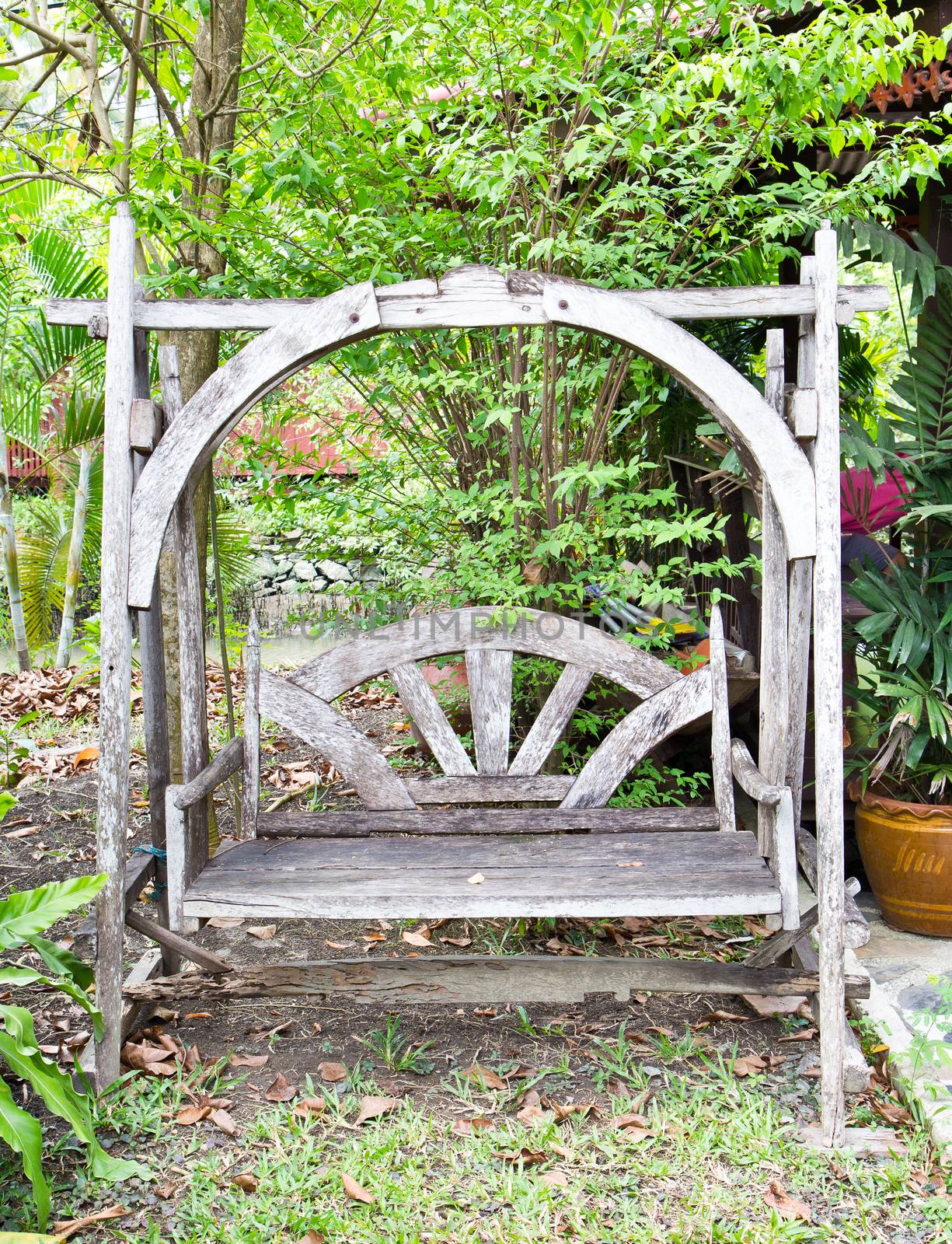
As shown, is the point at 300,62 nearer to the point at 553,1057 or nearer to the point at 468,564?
the point at 468,564

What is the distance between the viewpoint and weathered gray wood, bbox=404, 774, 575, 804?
3279 millimetres

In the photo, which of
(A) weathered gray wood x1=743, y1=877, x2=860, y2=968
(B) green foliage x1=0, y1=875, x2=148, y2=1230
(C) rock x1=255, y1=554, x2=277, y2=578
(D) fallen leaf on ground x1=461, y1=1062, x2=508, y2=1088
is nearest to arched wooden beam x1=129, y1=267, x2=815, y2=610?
(B) green foliage x1=0, y1=875, x2=148, y2=1230

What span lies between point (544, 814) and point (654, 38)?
248 cm

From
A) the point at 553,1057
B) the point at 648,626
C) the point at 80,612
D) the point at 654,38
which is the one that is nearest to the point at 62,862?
the point at 553,1057

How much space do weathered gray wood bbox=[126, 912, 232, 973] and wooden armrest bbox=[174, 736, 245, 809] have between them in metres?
0.33

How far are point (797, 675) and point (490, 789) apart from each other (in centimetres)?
103

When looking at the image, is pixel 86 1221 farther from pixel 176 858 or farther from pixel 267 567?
pixel 267 567

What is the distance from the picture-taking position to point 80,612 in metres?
8.98

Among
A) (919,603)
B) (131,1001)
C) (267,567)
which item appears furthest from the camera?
(267,567)

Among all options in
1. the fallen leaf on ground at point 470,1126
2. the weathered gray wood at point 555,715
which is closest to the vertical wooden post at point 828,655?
the fallen leaf on ground at point 470,1126

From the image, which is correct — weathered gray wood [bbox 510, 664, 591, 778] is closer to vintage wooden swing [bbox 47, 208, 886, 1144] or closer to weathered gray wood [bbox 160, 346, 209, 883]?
vintage wooden swing [bbox 47, 208, 886, 1144]

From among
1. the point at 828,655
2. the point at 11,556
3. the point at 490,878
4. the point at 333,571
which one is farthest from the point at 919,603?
the point at 333,571

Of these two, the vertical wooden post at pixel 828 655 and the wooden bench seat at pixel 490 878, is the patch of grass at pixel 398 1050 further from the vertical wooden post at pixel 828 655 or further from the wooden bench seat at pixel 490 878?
the vertical wooden post at pixel 828 655

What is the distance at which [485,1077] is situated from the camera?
107 inches
